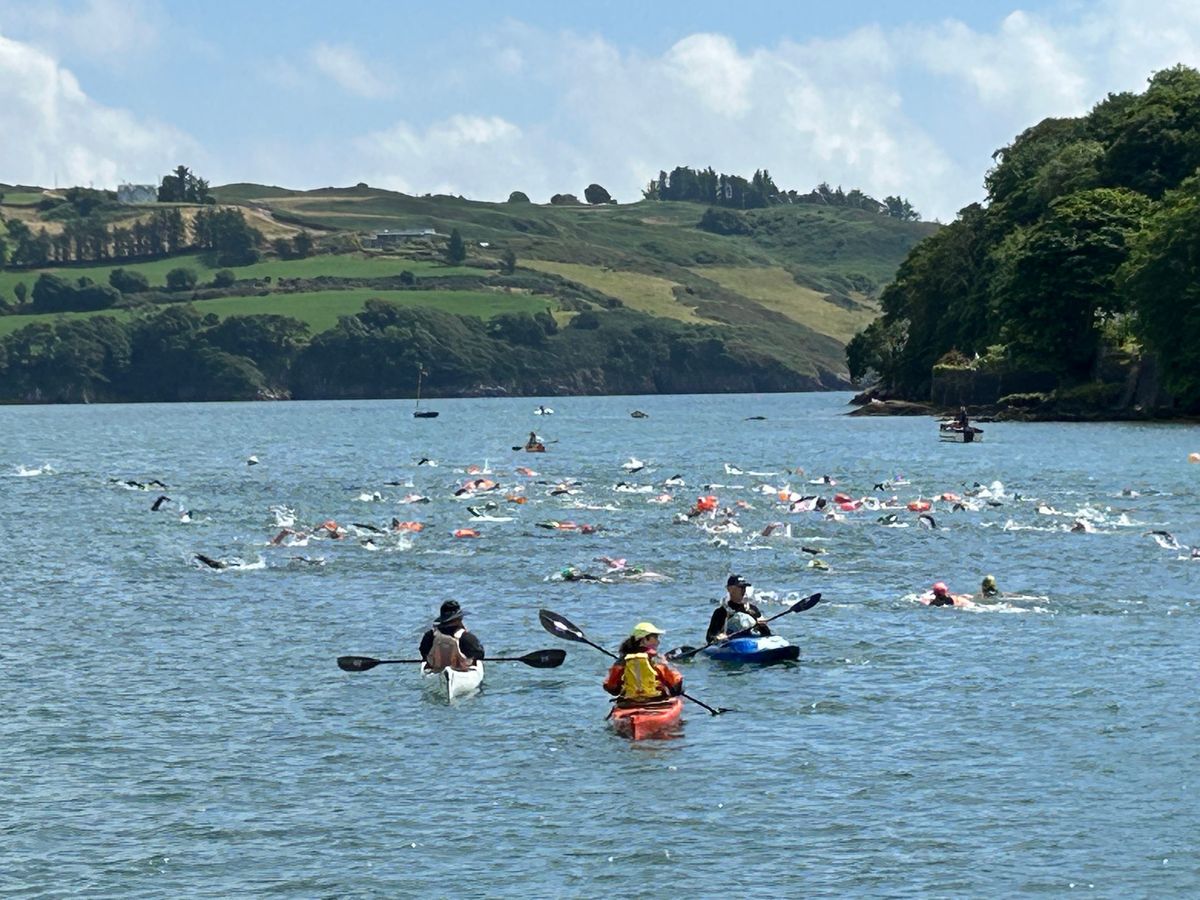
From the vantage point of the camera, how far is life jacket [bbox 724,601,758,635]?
41.1 meters

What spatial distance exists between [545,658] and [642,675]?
15.4 ft

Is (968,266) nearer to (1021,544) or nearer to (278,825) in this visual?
(1021,544)

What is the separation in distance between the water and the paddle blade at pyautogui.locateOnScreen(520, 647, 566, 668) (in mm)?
519

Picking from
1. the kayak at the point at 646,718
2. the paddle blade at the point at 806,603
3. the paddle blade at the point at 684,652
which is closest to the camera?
the kayak at the point at 646,718

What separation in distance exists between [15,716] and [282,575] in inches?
856

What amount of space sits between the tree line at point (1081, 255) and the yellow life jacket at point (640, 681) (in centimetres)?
10132

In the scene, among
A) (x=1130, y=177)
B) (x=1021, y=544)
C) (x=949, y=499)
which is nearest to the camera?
(x=1021, y=544)

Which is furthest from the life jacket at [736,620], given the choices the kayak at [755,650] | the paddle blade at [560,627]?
the paddle blade at [560,627]

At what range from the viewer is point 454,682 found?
36656mm

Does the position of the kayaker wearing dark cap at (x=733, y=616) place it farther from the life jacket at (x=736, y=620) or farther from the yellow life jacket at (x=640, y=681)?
the yellow life jacket at (x=640, y=681)

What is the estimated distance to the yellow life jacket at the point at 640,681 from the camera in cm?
3438

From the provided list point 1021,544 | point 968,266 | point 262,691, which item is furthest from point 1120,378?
point 262,691

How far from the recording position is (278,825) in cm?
2777

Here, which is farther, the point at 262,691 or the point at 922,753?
the point at 262,691
